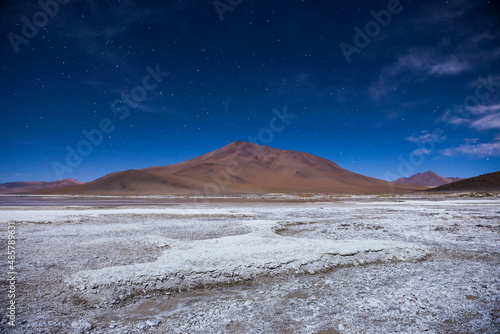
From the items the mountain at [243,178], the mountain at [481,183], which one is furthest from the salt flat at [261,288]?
the mountain at [243,178]

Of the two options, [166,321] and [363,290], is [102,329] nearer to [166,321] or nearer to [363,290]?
[166,321]

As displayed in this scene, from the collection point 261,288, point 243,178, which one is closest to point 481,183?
point 261,288

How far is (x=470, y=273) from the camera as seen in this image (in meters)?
4.75

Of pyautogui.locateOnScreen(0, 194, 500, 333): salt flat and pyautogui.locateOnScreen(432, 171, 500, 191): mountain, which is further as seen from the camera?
pyautogui.locateOnScreen(432, 171, 500, 191): mountain

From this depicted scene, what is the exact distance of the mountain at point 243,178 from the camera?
9744 centimetres

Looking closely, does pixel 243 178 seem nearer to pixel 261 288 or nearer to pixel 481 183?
pixel 481 183

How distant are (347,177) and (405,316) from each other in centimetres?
16915

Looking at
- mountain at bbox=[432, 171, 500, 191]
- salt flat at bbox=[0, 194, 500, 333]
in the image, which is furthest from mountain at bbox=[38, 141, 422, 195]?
salt flat at bbox=[0, 194, 500, 333]

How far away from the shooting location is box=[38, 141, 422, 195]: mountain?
320 ft

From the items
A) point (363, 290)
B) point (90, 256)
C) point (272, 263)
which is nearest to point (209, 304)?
point (272, 263)

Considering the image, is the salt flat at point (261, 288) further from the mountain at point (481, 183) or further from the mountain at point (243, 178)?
the mountain at point (243, 178)

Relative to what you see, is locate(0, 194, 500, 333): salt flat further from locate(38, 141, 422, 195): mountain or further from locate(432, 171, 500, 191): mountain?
locate(38, 141, 422, 195): mountain

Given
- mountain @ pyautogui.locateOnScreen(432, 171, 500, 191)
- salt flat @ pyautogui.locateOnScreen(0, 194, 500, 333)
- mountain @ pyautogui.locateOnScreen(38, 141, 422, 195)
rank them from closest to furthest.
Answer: salt flat @ pyautogui.locateOnScreen(0, 194, 500, 333) → mountain @ pyautogui.locateOnScreen(432, 171, 500, 191) → mountain @ pyautogui.locateOnScreen(38, 141, 422, 195)

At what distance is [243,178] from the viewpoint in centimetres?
13088
